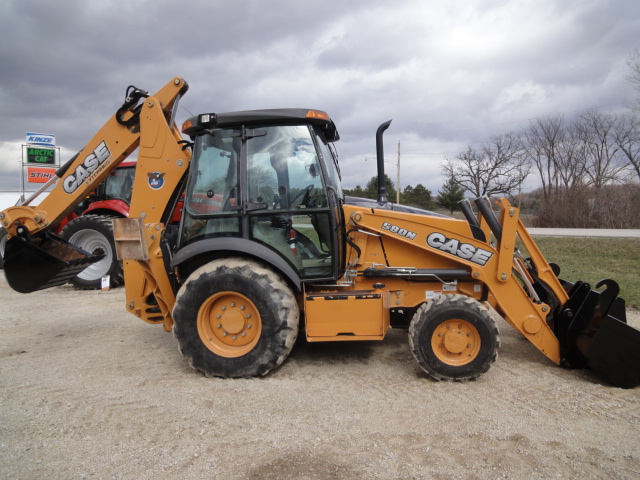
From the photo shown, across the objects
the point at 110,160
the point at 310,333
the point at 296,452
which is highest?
the point at 110,160

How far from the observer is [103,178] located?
492cm

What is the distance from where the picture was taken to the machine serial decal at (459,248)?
411 centimetres

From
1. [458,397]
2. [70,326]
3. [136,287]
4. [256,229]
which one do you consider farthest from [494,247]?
[70,326]

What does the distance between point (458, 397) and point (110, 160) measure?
13.5 feet

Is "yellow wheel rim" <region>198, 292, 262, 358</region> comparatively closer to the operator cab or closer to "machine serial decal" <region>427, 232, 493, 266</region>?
the operator cab

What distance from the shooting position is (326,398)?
12.1 ft

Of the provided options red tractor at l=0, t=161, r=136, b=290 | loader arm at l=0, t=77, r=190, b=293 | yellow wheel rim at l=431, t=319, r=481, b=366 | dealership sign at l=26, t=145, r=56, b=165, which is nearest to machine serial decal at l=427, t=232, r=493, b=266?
yellow wheel rim at l=431, t=319, r=481, b=366

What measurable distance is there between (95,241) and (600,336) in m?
8.73

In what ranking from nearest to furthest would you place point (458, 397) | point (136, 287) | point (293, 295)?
point (458, 397) < point (293, 295) < point (136, 287)

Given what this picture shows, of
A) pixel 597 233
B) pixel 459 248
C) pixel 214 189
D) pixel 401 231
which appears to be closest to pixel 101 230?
pixel 214 189

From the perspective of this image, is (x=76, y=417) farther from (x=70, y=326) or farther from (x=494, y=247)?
(x=494, y=247)

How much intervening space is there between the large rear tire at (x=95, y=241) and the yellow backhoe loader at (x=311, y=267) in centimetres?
506

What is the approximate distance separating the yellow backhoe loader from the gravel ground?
0.33 m

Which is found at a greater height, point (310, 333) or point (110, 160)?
point (110, 160)
